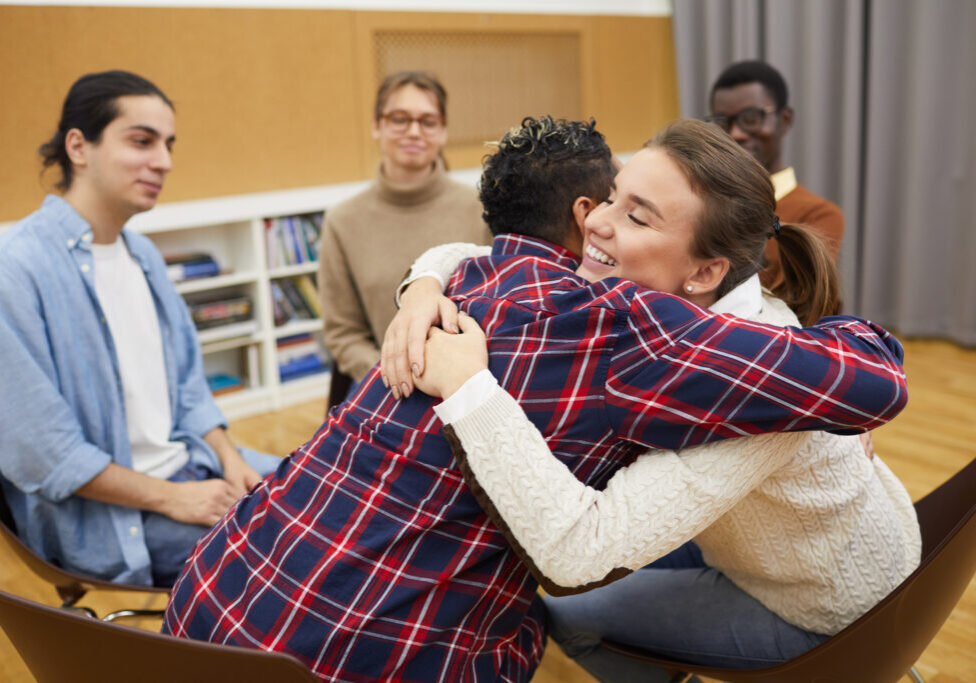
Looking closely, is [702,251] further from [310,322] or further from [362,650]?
[310,322]

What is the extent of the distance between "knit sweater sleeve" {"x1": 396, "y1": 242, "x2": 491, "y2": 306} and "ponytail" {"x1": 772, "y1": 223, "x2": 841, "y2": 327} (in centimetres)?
49

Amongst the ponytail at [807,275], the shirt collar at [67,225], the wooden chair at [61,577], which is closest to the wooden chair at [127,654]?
the wooden chair at [61,577]

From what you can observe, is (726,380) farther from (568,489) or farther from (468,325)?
(468,325)

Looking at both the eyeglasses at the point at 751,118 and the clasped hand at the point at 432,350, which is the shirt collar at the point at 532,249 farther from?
the eyeglasses at the point at 751,118

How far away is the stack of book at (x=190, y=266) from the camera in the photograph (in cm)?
371

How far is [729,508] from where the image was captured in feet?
3.39

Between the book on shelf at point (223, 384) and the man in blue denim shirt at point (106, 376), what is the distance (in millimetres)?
1982

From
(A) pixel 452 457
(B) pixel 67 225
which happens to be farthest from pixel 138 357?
(A) pixel 452 457

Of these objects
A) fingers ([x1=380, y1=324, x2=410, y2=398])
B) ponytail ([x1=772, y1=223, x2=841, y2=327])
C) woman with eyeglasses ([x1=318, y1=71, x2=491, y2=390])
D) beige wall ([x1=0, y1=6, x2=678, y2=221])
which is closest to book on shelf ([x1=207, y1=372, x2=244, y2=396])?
beige wall ([x1=0, y1=6, x2=678, y2=221])

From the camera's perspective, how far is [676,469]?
965 millimetres

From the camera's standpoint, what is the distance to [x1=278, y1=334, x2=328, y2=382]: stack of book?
417 centimetres

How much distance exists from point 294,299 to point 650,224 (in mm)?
3267

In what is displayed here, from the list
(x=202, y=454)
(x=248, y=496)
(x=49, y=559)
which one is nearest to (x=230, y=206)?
(x=202, y=454)

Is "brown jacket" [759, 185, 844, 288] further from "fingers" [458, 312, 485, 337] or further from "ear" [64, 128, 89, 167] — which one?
"ear" [64, 128, 89, 167]
